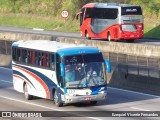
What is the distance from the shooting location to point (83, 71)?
25578mm

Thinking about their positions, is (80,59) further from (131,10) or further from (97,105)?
(131,10)

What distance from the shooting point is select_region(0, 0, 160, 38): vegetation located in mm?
66750

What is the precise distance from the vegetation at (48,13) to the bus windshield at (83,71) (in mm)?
39132

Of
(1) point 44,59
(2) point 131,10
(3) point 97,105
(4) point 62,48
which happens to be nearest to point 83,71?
(4) point 62,48

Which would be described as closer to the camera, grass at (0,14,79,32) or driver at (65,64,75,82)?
driver at (65,64,75,82)

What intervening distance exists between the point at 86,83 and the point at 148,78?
618cm

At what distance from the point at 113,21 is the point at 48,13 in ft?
104

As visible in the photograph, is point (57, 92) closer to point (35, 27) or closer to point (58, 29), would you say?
point (58, 29)

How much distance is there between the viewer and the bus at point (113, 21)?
5203 cm

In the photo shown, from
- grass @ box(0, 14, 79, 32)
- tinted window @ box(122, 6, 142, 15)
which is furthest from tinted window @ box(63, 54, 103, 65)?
grass @ box(0, 14, 79, 32)

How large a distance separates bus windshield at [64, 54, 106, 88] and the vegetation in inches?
1541

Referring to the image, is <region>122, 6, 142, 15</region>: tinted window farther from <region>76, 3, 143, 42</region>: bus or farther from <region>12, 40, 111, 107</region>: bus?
<region>12, 40, 111, 107</region>: bus

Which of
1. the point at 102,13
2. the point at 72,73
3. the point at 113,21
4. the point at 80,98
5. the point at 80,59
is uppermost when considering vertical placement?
the point at 80,59

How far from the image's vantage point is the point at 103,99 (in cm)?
2589
